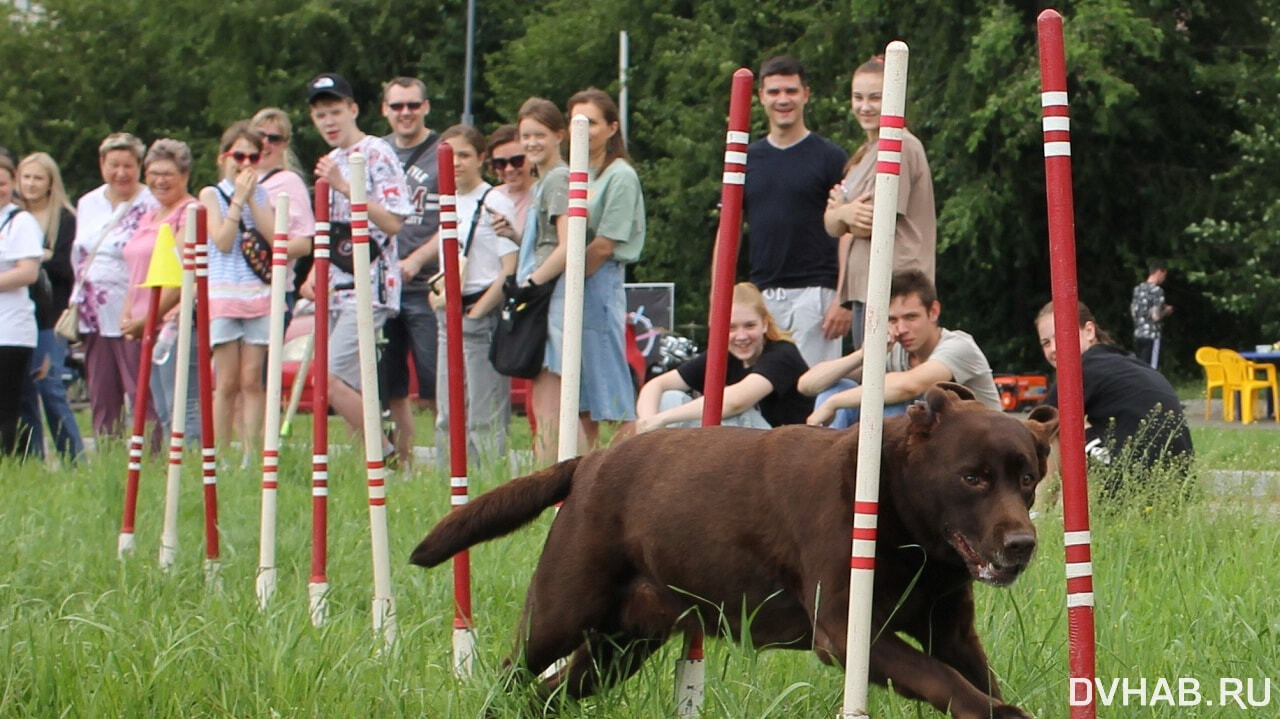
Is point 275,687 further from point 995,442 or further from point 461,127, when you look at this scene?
point 461,127

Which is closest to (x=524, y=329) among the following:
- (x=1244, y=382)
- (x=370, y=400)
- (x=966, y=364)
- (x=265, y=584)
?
(x=966, y=364)

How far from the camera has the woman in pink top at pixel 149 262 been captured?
1011cm

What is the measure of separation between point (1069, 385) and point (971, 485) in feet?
1.37

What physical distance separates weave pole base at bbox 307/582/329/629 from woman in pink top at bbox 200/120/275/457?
403 centimetres

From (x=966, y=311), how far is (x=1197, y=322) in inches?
155

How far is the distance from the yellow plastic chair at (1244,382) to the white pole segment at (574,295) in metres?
16.7

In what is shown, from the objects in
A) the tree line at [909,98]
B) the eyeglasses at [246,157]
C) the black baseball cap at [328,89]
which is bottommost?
the eyeglasses at [246,157]

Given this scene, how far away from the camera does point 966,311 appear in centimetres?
3106

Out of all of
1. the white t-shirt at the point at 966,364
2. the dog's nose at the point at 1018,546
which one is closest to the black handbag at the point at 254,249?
the white t-shirt at the point at 966,364

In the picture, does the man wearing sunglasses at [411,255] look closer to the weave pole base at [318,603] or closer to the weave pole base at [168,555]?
the weave pole base at [168,555]

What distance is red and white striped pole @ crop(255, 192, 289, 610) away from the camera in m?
6.15

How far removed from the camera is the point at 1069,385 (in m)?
3.40

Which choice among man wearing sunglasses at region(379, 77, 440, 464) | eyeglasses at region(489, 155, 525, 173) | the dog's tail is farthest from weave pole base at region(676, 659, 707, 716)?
man wearing sunglasses at region(379, 77, 440, 464)

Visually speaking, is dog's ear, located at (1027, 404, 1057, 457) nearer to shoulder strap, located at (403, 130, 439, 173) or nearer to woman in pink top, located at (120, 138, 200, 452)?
shoulder strap, located at (403, 130, 439, 173)
